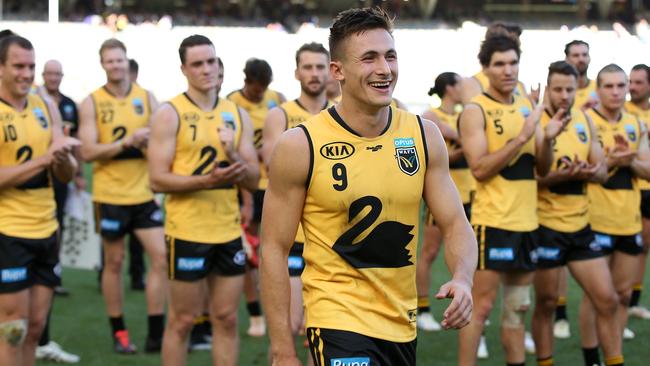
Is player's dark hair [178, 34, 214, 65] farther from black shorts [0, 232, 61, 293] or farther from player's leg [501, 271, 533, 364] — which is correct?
player's leg [501, 271, 533, 364]

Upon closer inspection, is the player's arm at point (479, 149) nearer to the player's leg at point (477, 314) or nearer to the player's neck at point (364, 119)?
the player's leg at point (477, 314)

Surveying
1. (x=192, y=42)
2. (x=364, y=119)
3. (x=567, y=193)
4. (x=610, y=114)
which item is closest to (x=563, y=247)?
(x=567, y=193)

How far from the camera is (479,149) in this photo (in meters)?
7.70

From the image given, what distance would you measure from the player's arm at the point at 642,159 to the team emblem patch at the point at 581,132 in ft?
2.27

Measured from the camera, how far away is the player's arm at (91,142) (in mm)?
9469

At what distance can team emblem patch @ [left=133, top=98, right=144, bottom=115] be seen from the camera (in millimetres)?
9984

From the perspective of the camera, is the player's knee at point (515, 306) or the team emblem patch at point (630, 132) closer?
the player's knee at point (515, 306)

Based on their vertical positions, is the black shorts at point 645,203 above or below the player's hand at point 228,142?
below

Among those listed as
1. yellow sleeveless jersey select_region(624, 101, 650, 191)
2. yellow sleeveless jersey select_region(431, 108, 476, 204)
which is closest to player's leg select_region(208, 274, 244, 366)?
yellow sleeveless jersey select_region(431, 108, 476, 204)

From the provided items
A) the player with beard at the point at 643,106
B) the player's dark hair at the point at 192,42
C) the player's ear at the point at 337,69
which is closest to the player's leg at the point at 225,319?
the player's dark hair at the point at 192,42

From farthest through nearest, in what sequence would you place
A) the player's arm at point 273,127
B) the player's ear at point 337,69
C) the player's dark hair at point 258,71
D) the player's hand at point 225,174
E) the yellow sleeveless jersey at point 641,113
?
the player's dark hair at point 258,71 → the yellow sleeveless jersey at point 641,113 → the player's arm at point 273,127 → the player's hand at point 225,174 → the player's ear at point 337,69

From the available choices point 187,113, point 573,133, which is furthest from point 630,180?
point 187,113

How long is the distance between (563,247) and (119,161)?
4116 millimetres

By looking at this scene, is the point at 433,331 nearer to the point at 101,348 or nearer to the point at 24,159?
the point at 101,348
